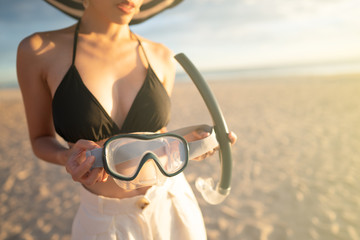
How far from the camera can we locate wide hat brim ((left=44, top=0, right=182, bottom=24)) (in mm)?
1438

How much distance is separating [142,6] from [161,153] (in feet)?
2.96

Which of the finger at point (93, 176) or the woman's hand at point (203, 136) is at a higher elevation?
the finger at point (93, 176)

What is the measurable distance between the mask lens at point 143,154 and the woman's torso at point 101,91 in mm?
226

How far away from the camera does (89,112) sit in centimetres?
107

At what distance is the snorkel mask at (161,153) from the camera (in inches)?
32.9

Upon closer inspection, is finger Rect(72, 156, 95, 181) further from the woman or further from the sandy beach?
the sandy beach

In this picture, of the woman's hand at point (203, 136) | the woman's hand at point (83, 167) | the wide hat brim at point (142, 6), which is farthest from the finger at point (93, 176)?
the wide hat brim at point (142, 6)

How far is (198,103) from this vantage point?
1036cm

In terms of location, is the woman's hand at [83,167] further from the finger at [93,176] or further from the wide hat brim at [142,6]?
the wide hat brim at [142,6]

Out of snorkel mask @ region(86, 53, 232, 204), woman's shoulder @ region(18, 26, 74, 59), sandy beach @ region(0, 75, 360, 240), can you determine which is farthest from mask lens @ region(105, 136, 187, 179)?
sandy beach @ region(0, 75, 360, 240)

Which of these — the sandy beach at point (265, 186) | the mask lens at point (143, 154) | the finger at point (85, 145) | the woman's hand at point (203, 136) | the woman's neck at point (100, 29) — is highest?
the woman's neck at point (100, 29)

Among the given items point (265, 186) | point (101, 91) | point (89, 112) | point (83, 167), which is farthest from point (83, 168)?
point (265, 186)

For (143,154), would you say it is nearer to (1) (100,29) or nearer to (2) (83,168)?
(2) (83,168)

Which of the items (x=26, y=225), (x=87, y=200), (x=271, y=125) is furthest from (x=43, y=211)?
(x=271, y=125)
